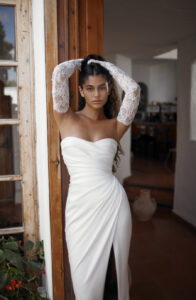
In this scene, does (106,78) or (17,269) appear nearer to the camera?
(106,78)

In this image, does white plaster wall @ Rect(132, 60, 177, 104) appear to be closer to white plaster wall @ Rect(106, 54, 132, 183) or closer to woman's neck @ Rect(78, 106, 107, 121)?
white plaster wall @ Rect(106, 54, 132, 183)

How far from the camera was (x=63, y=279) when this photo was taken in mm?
1772

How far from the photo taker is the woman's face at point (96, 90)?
1.45 meters

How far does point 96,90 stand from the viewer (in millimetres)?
1462

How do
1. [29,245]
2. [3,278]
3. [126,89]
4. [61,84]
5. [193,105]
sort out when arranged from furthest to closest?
1. [193,105]
2. [29,245]
3. [3,278]
4. [126,89]
5. [61,84]

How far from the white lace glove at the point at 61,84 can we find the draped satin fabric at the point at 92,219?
0.16 meters

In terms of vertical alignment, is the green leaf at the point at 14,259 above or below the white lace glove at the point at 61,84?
below

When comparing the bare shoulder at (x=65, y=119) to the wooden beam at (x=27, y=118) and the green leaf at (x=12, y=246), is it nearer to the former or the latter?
the wooden beam at (x=27, y=118)

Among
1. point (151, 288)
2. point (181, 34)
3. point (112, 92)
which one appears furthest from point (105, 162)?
point (181, 34)

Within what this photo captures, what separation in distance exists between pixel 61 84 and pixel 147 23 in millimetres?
2497

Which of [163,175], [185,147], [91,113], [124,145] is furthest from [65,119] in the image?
[163,175]

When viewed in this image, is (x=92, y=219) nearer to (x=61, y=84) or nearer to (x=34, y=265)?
(x=61, y=84)

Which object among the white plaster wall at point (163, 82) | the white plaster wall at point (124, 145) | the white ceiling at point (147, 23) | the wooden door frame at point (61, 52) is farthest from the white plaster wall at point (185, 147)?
the white plaster wall at point (163, 82)

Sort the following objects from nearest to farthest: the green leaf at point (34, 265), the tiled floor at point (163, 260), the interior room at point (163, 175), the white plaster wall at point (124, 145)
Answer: the green leaf at point (34, 265) → the tiled floor at point (163, 260) → the interior room at point (163, 175) → the white plaster wall at point (124, 145)
